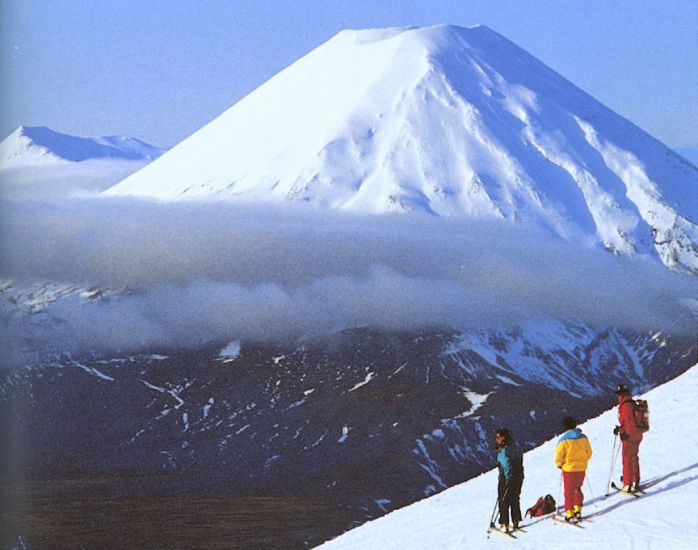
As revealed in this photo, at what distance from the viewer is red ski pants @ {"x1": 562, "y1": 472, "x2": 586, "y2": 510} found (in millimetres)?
28797

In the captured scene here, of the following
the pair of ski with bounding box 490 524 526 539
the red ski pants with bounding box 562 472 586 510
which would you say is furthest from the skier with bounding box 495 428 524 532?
the red ski pants with bounding box 562 472 586 510

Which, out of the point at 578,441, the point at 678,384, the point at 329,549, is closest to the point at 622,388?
the point at 578,441

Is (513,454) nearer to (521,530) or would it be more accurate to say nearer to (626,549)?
(521,530)

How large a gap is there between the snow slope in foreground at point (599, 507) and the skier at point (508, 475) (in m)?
0.65

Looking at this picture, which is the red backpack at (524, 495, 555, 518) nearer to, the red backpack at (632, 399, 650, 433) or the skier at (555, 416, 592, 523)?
the skier at (555, 416, 592, 523)

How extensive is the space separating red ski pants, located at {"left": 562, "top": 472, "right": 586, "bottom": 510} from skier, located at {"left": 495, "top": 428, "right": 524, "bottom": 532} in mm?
1135

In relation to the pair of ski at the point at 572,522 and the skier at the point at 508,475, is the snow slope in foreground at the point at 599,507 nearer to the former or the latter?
the pair of ski at the point at 572,522

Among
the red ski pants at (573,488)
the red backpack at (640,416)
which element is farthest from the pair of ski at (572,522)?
the red backpack at (640,416)

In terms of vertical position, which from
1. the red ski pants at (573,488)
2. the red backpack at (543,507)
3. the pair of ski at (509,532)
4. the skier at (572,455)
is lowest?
the pair of ski at (509,532)

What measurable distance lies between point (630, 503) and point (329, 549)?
1070 cm

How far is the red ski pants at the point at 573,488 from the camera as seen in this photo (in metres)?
28.8

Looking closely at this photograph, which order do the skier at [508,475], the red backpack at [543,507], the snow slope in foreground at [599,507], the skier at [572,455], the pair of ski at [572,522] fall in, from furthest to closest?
the red backpack at [543,507]
the skier at [508,475]
the pair of ski at [572,522]
the skier at [572,455]
the snow slope in foreground at [599,507]

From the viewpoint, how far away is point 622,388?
29.9 meters

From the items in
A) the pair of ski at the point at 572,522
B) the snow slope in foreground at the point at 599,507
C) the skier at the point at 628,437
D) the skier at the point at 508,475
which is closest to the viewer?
the snow slope in foreground at the point at 599,507
